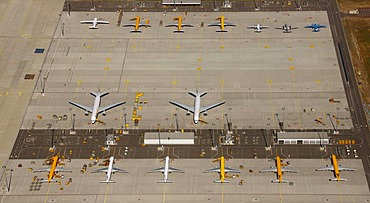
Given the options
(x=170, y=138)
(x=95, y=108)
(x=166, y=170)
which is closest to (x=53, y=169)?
(x=95, y=108)

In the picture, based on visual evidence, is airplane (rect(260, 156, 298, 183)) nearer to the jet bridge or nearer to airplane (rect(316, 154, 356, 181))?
airplane (rect(316, 154, 356, 181))

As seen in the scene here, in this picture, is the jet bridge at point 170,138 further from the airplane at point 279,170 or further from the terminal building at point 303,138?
the terminal building at point 303,138

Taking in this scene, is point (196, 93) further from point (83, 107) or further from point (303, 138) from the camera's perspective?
point (303, 138)

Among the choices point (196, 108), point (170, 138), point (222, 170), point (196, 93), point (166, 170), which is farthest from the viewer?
point (196, 93)

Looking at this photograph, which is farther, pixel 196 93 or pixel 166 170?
pixel 196 93

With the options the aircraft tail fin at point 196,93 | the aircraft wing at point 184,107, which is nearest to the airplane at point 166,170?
the aircraft wing at point 184,107

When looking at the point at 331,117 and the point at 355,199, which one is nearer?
the point at 355,199

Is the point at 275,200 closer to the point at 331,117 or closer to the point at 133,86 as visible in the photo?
the point at 331,117

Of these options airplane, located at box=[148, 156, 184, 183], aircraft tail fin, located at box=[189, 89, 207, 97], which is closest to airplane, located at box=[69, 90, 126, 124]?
aircraft tail fin, located at box=[189, 89, 207, 97]

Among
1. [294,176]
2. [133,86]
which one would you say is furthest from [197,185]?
[133,86]
